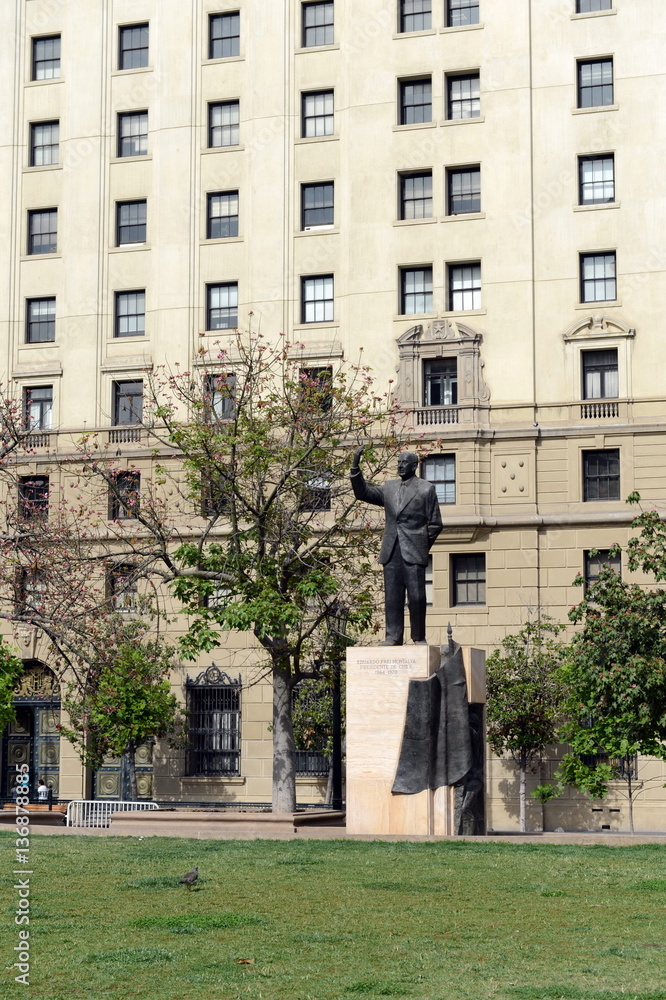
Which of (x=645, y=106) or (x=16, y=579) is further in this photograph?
(x=645, y=106)

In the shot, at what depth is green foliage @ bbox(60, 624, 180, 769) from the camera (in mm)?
43562

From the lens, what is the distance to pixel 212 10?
166 feet

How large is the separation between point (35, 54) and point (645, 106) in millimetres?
21573

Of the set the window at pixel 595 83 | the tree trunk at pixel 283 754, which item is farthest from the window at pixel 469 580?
the tree trunk at pixel 283 754

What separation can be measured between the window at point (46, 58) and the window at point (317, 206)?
35.1 feet

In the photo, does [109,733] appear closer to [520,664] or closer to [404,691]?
[520,664]

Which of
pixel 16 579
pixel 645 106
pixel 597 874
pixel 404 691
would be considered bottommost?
pixel 597 874

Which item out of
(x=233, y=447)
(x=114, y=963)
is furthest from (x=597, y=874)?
(x=233, y=447)

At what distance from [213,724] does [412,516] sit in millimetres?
25751

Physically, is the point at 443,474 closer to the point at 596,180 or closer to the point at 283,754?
the point at 596,180

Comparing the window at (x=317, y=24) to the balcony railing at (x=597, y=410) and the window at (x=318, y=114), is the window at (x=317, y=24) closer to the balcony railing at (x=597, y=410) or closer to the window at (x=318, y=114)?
the window at (x=318, y=114)

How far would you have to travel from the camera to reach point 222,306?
163ft

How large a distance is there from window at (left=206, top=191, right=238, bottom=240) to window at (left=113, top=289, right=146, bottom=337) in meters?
3.23

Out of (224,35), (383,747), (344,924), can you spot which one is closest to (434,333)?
(224,35)
